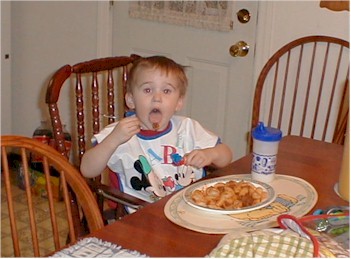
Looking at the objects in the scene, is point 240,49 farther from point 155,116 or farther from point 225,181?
point 225,181

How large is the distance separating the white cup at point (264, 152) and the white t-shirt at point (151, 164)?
1.02 feet

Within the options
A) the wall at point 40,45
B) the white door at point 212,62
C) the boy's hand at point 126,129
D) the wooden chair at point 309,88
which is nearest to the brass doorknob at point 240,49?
the white door at point 212,62

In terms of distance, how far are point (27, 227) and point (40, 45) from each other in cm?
106

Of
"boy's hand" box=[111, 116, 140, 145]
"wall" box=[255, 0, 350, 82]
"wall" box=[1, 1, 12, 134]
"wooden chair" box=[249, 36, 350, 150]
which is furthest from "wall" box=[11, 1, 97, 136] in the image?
"boy's hand" box=[111, 116, 140, 145]

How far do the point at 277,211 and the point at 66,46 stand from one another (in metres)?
2.34

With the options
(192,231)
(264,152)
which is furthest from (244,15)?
(192,231)

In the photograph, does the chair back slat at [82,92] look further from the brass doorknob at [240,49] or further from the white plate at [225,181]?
the brass doorknob at [240,49]

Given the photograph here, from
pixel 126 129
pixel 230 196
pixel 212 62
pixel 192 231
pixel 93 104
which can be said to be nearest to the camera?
A: pixel 192 231

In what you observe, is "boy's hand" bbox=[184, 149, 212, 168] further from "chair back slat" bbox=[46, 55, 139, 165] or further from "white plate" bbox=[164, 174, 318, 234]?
"chair back slat" bbox=[46, 55, 139, 165]

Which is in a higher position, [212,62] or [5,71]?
[212,62]

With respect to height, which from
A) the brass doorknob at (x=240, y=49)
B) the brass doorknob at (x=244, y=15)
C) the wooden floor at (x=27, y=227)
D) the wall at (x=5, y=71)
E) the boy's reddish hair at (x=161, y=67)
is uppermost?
the brass doorknob at (x=244, y=15)

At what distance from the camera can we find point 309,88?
286 cm

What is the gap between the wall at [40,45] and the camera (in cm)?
352

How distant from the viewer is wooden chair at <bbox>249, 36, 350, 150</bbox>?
275 cm
